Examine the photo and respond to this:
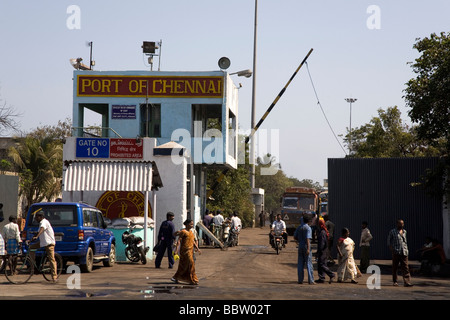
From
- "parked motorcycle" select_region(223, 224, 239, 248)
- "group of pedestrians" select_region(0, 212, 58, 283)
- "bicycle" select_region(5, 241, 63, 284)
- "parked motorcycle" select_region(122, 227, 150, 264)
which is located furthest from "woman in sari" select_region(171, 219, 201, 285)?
"parked motorcycle" select_region(223, 224, 239, 248)

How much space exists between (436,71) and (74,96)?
735 inches

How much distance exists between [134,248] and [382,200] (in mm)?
10290

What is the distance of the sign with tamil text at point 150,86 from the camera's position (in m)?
34.3

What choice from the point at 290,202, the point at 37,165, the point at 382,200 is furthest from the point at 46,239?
the point at 290,202

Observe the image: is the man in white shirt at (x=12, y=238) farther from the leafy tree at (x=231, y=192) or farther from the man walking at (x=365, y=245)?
the leafy tree at (x=231, y=192)

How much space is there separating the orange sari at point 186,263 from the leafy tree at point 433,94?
11.7 metres

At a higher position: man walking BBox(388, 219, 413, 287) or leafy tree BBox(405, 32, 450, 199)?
leafy tree BBox(405, 32, 450, 199)

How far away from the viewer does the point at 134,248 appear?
2380 cm

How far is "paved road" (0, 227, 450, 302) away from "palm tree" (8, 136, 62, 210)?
620 inches

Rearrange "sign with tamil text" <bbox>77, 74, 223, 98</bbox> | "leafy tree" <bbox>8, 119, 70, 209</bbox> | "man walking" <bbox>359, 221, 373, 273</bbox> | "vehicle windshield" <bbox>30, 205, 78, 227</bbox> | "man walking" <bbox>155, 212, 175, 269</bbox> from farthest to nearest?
"leafy tree" <bbox>8, 119, 70, 209</bbox>, "sign with tamil text" <bbox>77, 74, 223, 98</bbox>, "man walking" <bbox>155, 212, 175, 269</bbox>, "man walking" <bbox>359, 221, 373, 273</bbox>, "vehicle windshield" <bbox>30, 205, 78, 227</bbox>

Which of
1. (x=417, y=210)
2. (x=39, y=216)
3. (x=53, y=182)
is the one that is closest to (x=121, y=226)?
(x=39, y=216)

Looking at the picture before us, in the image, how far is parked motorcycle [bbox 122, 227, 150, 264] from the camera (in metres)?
23.5

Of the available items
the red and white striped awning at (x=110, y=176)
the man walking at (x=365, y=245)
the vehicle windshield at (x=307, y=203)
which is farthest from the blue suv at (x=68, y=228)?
the vehicle windshield at (x=307, y=203)

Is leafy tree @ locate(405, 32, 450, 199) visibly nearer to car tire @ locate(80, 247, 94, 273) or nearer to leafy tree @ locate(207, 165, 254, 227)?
car tire @ locate(80, 247, 94, 273)
